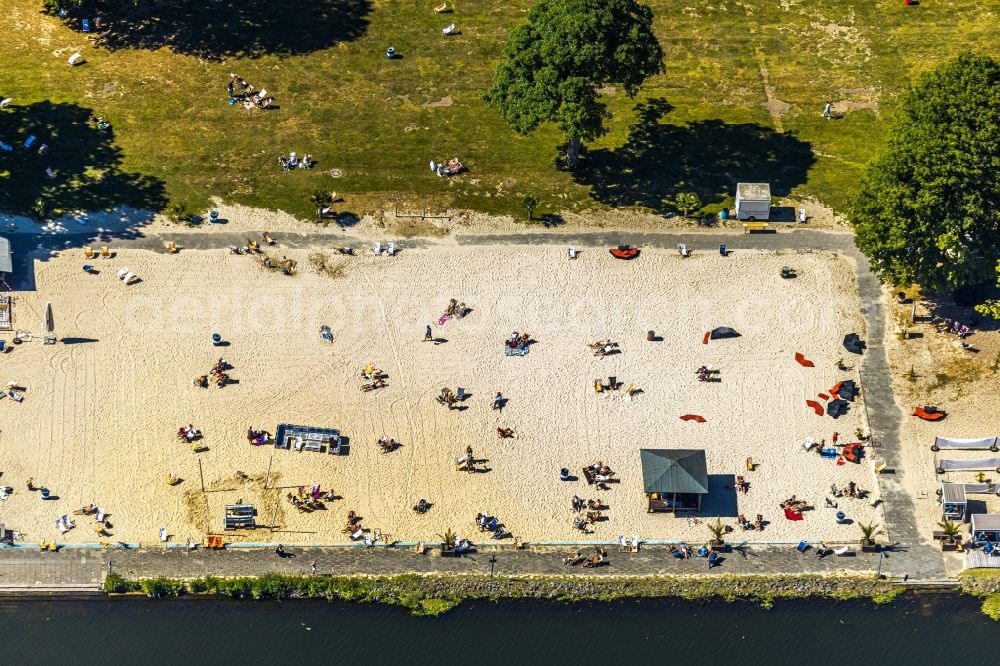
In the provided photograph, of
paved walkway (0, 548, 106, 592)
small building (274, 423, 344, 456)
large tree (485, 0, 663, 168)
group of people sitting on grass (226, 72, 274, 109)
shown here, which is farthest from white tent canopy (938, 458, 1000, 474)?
group of people sitting on grass (226, 72, 274, 109)

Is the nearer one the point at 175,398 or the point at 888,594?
the point at 888,594

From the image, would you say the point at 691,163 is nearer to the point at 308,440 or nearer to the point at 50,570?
the point at 308,440

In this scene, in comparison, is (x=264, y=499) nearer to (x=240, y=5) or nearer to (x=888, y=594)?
(x=888, y=594)

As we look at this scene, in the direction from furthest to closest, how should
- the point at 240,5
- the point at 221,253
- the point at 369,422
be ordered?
the point at 240,5 < the point at 221,253 < the point at 369,422

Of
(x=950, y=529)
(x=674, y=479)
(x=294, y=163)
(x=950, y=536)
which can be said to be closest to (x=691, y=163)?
(x=294, y=163)

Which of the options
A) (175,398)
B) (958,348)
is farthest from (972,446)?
(175,398)

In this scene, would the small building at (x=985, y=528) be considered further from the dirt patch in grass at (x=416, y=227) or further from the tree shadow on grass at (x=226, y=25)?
the tree shadow on grass at (x=226, y=25)

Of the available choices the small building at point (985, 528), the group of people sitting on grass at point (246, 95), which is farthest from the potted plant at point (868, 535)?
the group of people sitting on grass at point (246, 95)
